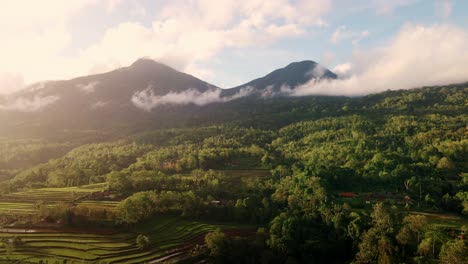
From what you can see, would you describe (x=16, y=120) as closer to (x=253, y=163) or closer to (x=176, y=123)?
(x=176, y=123)

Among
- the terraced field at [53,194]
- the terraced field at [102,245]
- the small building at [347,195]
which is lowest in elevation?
the small building at [347,195]

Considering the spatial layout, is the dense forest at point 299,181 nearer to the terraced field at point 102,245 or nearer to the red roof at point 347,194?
the red roof at point 347,194

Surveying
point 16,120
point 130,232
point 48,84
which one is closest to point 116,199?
point 130,232

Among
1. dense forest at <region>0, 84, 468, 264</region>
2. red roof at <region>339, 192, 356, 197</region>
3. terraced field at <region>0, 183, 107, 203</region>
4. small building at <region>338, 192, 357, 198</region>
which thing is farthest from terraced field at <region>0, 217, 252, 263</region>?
red roof at <region>339, 192, 356, 197</region>

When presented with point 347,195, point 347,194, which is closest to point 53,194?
point 347,195

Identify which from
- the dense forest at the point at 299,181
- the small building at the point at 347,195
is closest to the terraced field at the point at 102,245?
the dense forest at the point at 299,181

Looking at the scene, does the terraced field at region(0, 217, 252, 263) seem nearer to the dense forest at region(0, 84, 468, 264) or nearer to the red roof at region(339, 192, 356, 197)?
the dense forest at region(0, 84, 468, 264)
